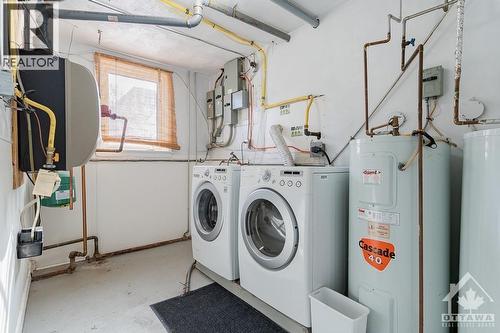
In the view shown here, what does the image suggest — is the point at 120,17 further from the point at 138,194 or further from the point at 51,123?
the point at 138,194

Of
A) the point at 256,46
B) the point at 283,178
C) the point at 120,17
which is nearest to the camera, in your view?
the point at 283,178

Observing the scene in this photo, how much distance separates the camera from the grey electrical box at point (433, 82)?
153cm

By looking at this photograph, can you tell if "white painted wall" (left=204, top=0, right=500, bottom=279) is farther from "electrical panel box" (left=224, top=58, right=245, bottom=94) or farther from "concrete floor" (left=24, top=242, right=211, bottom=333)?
"concrete floor" (left=24, top=242, right=211, bottom=333)

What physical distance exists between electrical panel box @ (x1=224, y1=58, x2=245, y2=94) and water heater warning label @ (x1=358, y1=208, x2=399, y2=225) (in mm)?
2164

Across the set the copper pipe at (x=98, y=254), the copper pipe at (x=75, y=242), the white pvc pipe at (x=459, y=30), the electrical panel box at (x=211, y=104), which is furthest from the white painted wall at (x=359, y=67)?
the copper pipe at (x=75, y=242)

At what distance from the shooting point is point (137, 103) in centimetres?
297

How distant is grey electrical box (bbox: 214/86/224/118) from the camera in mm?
3225

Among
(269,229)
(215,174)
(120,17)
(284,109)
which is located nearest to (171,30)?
(120,17)

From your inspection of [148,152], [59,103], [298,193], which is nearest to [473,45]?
[298,193]

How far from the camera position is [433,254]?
127 cm

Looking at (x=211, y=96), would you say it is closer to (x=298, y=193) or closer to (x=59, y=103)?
(x=59, y=103)

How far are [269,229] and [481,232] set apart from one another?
1204mm

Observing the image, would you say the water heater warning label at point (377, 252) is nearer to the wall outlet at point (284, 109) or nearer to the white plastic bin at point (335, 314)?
the white plastic bin at point (335, 314)

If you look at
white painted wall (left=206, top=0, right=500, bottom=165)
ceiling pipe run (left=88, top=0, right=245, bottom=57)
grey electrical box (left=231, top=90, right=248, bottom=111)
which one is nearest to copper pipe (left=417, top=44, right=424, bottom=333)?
white painted wall (left=206, top=0, right=500, bottom=165)
